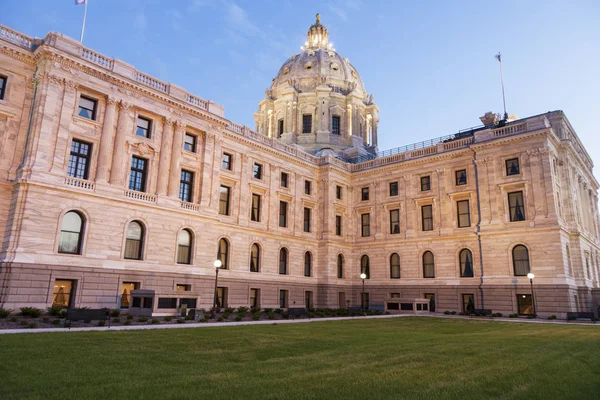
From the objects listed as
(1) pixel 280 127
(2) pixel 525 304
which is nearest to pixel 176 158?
(2) pixel 525 304

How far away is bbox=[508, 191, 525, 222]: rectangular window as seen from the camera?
129ft

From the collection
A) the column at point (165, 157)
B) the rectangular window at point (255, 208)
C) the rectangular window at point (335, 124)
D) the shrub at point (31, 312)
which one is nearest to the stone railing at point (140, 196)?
the column at point (165, 157)

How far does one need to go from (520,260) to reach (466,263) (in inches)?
201

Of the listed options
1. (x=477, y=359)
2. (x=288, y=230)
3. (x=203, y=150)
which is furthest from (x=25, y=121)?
(x=477, y=359)

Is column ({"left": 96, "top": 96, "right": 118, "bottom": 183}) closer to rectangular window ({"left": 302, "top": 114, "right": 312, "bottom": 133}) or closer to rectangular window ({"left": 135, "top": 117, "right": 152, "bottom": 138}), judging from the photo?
rectangular window ({"left": 135, "top": 117, "right": 152, "bottom": 138})

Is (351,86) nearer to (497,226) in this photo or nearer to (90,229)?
(497,226)

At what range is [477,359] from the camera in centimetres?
1138

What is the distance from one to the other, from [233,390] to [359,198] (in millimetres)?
45056

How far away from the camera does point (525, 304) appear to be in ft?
123

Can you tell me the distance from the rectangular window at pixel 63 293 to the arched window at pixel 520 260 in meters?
36.9

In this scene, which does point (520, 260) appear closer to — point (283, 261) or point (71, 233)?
point (283, 261)

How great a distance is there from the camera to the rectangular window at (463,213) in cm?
4291

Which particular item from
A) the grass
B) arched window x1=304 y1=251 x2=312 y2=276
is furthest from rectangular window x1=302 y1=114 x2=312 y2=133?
the grass

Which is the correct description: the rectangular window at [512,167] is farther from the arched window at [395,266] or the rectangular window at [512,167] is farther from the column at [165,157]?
the column at [165,157]
